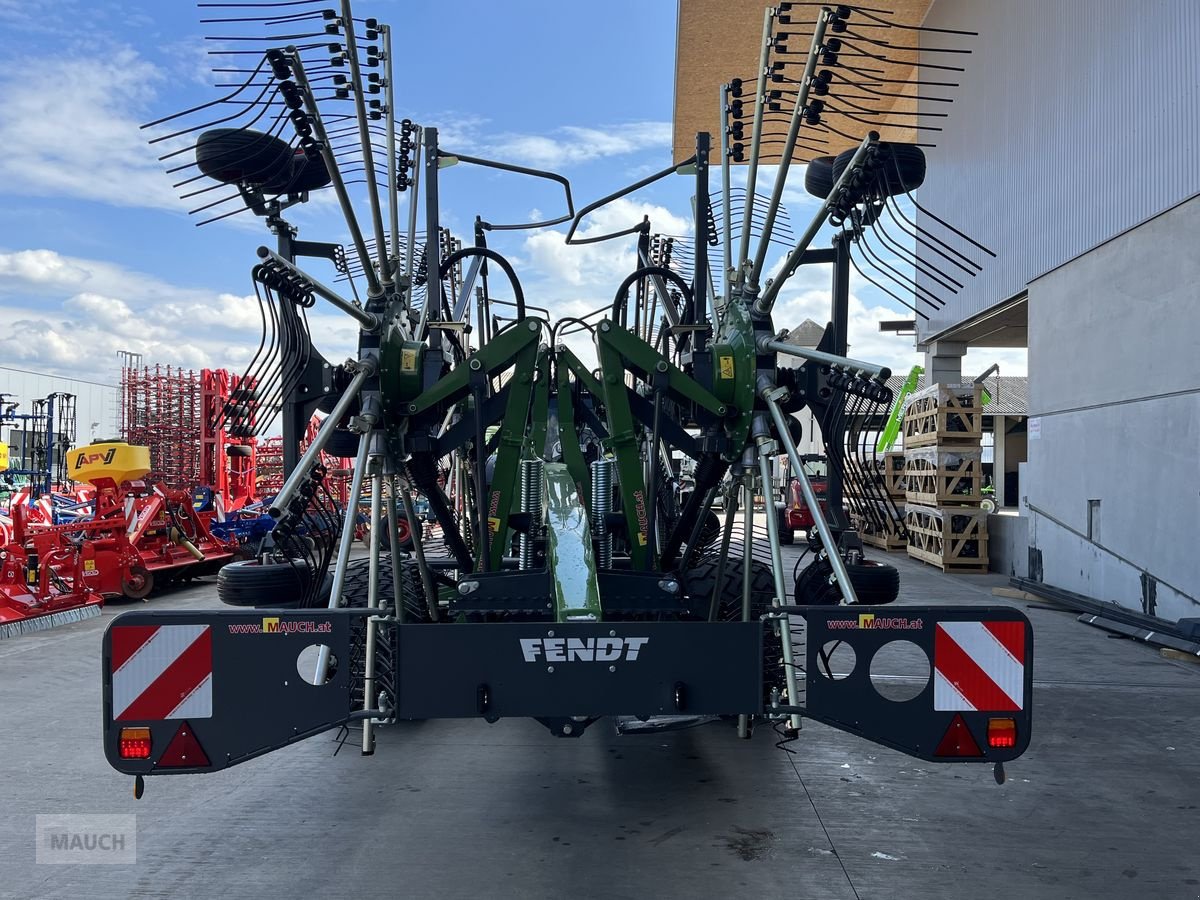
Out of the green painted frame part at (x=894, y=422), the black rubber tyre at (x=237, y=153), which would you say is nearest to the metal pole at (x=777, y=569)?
the black rubber tyre at (x=237, y=153)

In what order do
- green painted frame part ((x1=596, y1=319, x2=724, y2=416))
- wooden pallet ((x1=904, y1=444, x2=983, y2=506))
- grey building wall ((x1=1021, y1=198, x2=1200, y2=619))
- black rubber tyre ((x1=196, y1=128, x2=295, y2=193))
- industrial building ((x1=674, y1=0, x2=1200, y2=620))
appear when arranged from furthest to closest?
1. wooden pallet ((x1=904, y1=444, x2=983, y2=506))
2. industrial building ((x1=674, y1=0, x2=1200, y2=620))
3. grey building wall ((x1=1021, y1=198, x2=1200, y2=619))
4. green painted frame part ((x1=596, y1=319, x2=724, y2=416))
5. black rubber tyre ((x1=196, y1=128, x2=295, y2=193))

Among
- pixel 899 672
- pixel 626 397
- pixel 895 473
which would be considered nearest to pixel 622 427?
pixel 626 397

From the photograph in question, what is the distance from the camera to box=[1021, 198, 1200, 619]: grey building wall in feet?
28.1

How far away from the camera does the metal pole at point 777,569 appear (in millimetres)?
3195

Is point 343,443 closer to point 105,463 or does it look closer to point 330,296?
point 330,296

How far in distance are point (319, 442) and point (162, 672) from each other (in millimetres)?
955

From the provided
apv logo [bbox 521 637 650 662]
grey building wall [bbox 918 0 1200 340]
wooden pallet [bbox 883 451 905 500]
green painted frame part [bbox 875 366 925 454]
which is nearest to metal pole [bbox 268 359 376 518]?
apv logo [bbox 521 637 650 662]

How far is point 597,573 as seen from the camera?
3760 mm

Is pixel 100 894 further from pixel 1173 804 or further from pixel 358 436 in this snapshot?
pixel 1173 804

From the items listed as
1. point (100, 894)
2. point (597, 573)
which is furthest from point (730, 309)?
point (100, 894)

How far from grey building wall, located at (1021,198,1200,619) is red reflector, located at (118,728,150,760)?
836 cm

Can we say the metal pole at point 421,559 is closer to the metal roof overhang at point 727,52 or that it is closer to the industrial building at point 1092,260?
the industrial building at point 1092,260

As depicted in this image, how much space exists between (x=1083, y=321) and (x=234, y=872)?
10.3 m

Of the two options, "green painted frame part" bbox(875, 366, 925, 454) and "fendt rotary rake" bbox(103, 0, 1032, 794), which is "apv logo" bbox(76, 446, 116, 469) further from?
"green painted frame part" bbox(875, 366, 925, 454)
